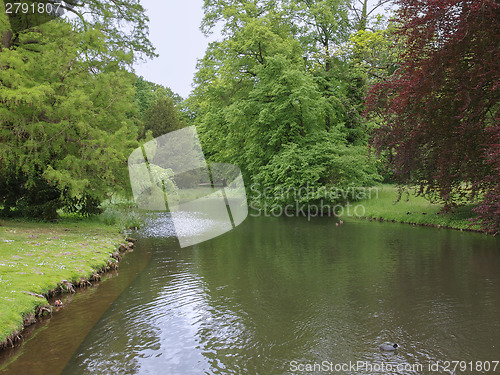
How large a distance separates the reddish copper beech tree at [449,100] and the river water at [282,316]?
105 inches

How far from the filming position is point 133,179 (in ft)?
61.6

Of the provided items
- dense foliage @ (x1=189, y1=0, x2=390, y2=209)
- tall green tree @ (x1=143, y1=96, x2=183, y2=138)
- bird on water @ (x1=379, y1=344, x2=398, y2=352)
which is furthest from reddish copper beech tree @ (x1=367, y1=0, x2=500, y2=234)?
tall green tree @ (x1=143, y1=96, x2=183, y2=138)

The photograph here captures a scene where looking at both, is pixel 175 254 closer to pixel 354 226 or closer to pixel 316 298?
pixel 316 298

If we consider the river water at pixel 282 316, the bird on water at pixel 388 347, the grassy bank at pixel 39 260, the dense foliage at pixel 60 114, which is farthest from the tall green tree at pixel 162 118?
the bird on water at pixel 388 347

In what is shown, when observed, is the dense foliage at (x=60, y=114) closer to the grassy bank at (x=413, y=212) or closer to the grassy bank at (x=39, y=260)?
the grassy bank at (x=39, y=260)

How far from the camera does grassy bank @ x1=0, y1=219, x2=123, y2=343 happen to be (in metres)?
7.18

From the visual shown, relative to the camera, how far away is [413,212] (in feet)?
67.5

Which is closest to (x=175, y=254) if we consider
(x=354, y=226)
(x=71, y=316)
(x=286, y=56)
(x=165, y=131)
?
(x=71, y=316)

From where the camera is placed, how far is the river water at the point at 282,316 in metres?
5.99
